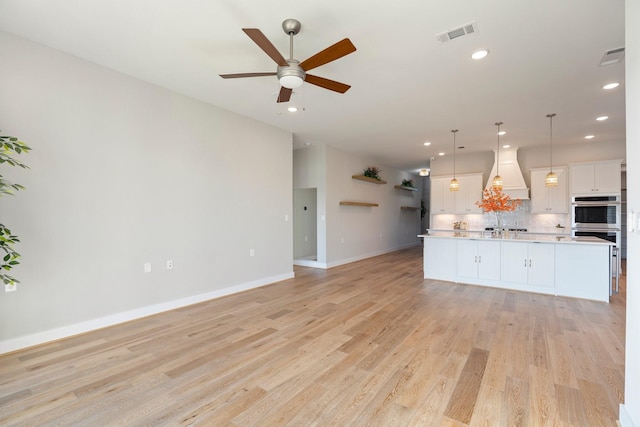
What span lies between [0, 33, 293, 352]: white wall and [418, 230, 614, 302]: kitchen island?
364 centimetres

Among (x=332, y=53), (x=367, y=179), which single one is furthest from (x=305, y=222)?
(x=332, y=53)

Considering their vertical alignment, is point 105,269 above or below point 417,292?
above

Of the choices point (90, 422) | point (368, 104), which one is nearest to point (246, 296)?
point (90, 422)

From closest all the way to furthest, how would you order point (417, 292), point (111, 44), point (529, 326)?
point (111, 44), point (529, 326), point (417, 292)

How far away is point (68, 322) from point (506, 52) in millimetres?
5393

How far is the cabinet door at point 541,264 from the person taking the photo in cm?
444

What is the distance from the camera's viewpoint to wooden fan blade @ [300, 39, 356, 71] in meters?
2.20

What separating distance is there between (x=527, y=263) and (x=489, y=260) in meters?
0.54

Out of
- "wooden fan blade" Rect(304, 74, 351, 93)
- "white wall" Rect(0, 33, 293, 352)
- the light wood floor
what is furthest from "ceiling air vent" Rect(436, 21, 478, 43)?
"white wall" Rect(0, 33, 293, 352)

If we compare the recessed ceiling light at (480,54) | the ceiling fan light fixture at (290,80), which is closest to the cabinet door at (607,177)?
the recessed ceiling light at (480,54)

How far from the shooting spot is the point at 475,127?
5441 millimetres

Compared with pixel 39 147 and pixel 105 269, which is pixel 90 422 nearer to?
pixel 105 269

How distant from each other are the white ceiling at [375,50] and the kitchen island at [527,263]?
2.14 metres

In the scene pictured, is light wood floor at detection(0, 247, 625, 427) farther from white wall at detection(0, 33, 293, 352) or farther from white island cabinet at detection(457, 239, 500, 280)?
white island cabinet at detection(457, 239, 500, 280)
